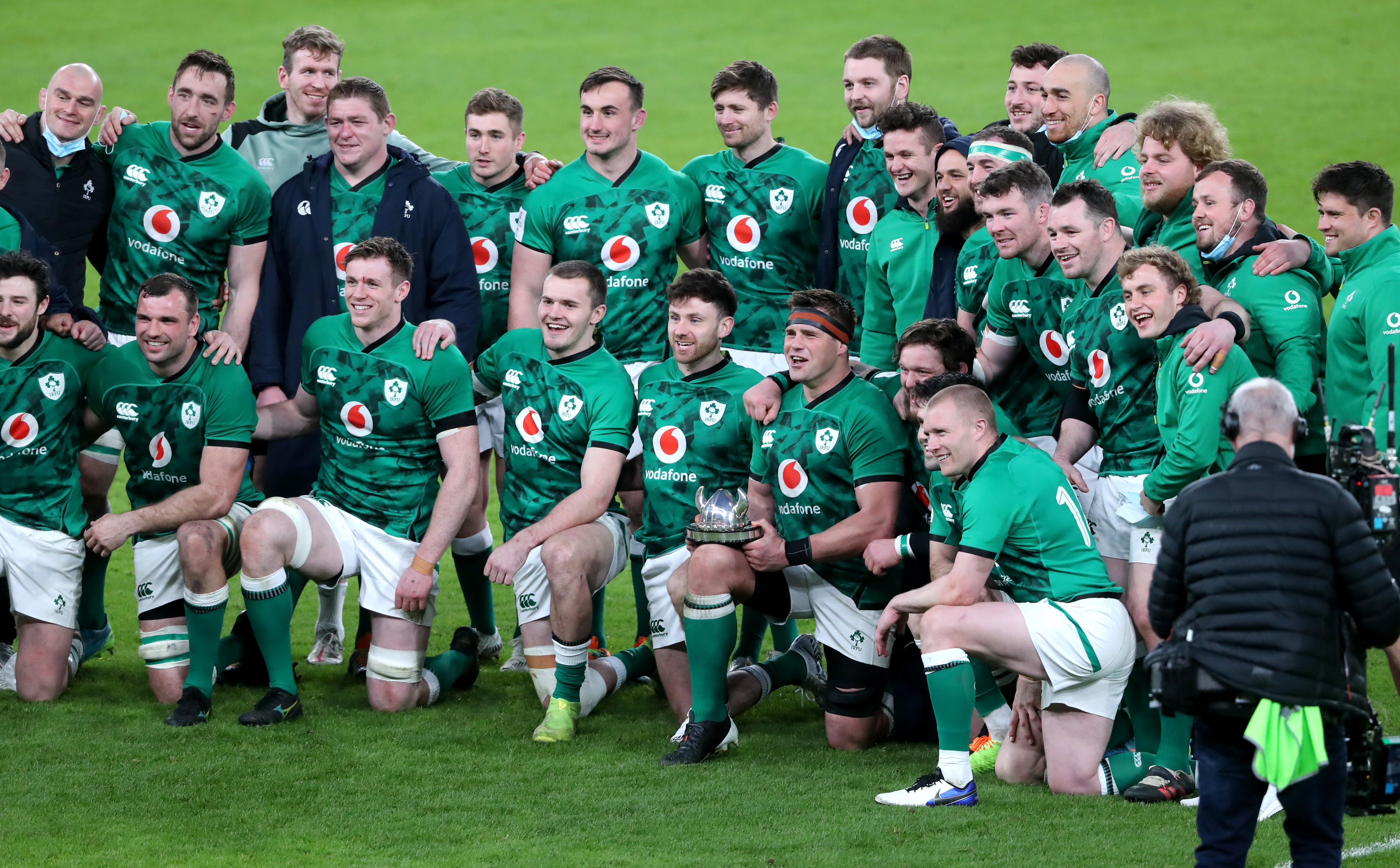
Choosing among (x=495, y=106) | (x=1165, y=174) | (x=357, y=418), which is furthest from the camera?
(x=495, y=106)

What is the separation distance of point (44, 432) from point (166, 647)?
3.53 feet

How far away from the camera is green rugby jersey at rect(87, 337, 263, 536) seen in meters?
7.11

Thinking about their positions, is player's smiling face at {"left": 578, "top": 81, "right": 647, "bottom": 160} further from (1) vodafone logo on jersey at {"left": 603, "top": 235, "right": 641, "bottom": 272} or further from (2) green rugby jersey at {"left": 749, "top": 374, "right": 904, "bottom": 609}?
(2) green rugby jersey at {"left": 749, "top": 374, "right": 904, "bottom": 609}

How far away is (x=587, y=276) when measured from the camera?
7.04 m

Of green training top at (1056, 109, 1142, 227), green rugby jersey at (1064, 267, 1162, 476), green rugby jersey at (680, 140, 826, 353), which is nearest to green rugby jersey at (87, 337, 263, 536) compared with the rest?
green rugby jersey at (680, 140, 826, 353)

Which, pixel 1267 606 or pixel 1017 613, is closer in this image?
pixel 1267 606

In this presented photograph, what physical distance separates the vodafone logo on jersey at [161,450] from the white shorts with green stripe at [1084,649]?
3.77 metres

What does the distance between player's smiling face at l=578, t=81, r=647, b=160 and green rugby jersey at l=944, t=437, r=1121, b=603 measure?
2.73 meters

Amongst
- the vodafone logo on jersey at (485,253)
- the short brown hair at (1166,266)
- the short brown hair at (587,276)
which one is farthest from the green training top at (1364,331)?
the vodafone logo on jersey at (485,253)

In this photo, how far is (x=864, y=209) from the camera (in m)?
7.65

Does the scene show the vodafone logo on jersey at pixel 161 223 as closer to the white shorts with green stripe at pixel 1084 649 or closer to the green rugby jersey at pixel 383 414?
the green rugby jersey at pixel 383 414

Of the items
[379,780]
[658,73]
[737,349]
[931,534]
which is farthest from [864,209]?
[658,73]

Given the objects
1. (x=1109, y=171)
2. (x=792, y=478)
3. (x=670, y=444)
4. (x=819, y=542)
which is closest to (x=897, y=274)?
(x=1109, y=171)

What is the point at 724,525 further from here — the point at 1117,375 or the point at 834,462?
the point at 1117,375
